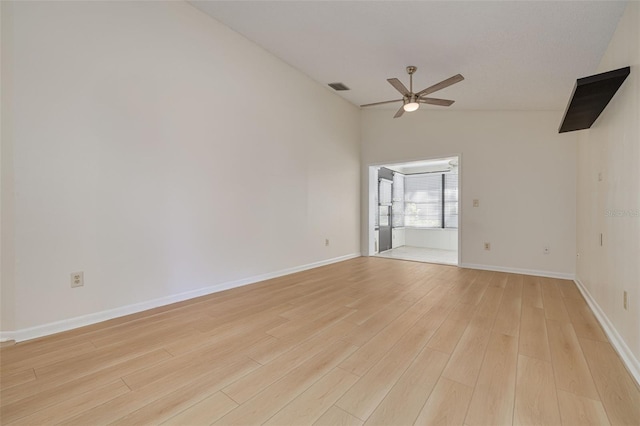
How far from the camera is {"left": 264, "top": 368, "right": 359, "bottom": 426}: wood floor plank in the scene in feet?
4.12

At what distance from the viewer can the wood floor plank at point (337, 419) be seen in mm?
1229

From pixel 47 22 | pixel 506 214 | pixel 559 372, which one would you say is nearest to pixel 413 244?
pixel 506 214

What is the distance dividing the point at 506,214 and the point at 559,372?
3.29 meters

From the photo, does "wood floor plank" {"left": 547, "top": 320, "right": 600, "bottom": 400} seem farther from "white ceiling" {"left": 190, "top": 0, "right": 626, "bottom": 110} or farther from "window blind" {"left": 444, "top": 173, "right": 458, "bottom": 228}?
"window blind" {"left": 444, "top": 173, "right": 458, "bottom": 228}

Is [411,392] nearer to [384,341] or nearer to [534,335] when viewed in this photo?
[384,341]

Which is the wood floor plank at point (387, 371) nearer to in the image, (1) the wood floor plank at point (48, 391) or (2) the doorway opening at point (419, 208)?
(1) the wood floor plank at point (48, 391)

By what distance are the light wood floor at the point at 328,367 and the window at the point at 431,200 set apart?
5020 mm

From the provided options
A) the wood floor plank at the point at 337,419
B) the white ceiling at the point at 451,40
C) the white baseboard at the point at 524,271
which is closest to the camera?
the wood floor plank at the point at 337,419

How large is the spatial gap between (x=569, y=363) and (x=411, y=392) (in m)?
1.12

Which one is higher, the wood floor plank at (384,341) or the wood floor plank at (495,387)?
the wood floor plank at (495,387)

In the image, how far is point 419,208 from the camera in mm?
8125

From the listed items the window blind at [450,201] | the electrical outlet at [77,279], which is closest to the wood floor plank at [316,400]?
the electrical outlet at [77,279]

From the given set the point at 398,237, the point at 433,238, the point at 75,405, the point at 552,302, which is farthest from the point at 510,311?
the point at 433,238

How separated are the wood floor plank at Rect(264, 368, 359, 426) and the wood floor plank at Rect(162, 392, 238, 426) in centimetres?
25
